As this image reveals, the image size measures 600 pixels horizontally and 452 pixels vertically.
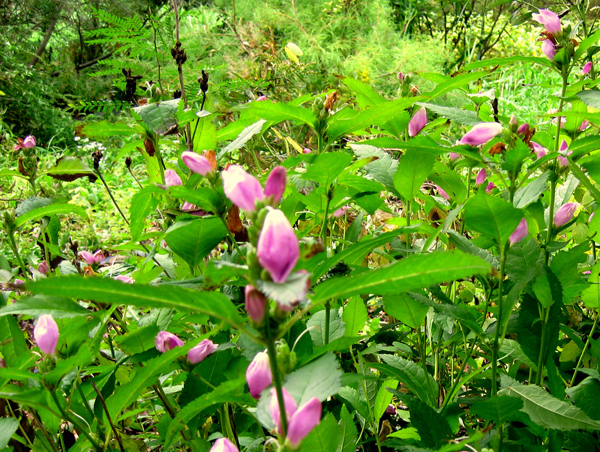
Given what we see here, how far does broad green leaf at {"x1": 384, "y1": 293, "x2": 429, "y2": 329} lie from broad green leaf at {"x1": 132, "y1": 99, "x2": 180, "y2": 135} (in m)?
0.43

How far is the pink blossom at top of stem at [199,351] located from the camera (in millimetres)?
708

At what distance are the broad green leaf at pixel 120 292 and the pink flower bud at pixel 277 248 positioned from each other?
5 cm

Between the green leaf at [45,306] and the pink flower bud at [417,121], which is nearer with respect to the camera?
the green leaf at [45,306]

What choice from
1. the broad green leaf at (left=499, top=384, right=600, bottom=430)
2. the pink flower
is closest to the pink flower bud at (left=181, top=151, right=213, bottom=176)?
the pink flower

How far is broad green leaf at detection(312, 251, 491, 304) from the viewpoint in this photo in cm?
36

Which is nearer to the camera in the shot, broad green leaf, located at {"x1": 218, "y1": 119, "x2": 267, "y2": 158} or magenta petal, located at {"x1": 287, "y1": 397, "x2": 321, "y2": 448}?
magenta petal, located at {"x1": 287, "y1": 397, "x2": 321, "y2": 448}

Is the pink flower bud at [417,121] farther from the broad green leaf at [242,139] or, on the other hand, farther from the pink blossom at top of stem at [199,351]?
the pink blossom at top of stem at [199,351]

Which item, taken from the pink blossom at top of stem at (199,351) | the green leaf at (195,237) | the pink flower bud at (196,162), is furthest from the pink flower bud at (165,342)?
the pink flower bud at (196,162)

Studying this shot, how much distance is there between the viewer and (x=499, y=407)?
2.00 feet

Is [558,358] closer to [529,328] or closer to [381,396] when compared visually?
[529,328]

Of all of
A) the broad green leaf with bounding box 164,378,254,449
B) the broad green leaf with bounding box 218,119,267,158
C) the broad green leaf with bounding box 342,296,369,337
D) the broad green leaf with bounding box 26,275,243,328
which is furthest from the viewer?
the broad green leaf with bounding box 342,296,369,337

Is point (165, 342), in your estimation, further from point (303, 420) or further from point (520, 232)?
point (520, 232)

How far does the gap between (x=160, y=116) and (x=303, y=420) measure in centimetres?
51

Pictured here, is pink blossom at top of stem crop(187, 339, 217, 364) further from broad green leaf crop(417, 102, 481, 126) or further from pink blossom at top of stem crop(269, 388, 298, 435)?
broad green leaf crop(417, 102, 481, 126)
